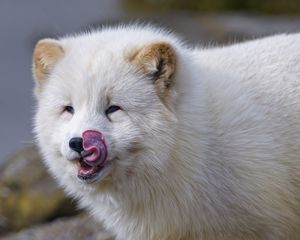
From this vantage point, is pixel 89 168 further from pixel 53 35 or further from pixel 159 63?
pixel 53 35

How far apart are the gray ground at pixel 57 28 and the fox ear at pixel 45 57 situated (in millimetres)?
5036

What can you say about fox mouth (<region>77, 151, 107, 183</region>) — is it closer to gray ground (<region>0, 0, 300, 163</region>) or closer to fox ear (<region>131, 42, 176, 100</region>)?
fox ear (<region>131, 42, 176, 100</region>)

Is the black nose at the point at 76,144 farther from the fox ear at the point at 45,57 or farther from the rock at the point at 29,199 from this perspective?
the rock at the point at 29,199

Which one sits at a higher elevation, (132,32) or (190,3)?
(190,3)

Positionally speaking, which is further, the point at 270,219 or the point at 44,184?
the point at 44,184

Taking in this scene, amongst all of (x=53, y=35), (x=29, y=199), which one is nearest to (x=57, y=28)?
(x=53, y=35)

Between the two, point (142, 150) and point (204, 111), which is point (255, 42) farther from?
point (142, 150)

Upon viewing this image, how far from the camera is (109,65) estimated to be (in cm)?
525

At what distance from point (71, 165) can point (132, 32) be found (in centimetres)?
90

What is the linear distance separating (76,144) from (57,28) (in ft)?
37.6

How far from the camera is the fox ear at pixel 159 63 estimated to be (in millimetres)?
5234

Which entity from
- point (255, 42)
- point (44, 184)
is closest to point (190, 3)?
point (44, 184)

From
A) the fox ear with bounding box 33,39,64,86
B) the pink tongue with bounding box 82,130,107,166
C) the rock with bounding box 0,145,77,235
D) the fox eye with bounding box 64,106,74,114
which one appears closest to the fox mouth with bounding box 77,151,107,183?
the pink tongue with bounding box 82,130,107,166

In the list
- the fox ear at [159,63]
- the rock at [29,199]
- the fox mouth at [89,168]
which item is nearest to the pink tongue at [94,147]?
the fox mouth at [89,168]
